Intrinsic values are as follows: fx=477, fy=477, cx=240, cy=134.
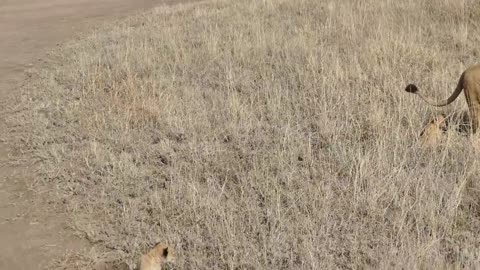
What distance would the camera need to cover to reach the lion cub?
10.3 feet

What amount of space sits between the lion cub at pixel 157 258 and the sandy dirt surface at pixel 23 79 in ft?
2.96

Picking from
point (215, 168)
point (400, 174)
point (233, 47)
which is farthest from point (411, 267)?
point (233, 47)

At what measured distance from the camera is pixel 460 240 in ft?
11.0

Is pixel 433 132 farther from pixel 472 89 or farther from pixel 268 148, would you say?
pixel 268 148

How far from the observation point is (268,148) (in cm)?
489

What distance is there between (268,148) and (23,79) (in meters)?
5.53

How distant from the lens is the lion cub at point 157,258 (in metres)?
3.14

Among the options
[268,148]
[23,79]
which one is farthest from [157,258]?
[23,79]

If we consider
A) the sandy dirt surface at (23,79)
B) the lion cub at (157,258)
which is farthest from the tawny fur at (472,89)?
the sandy dirt surface at (23,79)

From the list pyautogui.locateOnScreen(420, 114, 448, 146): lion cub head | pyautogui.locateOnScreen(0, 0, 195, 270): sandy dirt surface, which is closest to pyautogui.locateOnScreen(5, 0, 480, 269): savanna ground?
pyautogui.locateOnScreen(420, 114, 448, 146): lion cub head

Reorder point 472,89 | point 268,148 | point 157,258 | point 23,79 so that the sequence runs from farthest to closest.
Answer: point 23,79
point 268,148
point 472,89
point 157,258

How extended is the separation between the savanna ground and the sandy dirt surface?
0.22 metres

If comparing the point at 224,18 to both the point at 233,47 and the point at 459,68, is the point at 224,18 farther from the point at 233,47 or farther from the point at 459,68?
the point at 459,68

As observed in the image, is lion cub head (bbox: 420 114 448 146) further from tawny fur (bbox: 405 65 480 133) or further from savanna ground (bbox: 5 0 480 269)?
tawny fur (bbox: 405 65 480 133)
